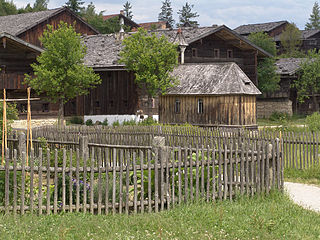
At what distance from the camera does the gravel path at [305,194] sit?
11430 millimetres

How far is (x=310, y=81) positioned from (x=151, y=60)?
22799 mm

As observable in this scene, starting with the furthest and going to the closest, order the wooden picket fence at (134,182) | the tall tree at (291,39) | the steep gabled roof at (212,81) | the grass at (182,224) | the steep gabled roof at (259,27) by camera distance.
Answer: the steep gabled roof at (259,27)
the tall tree at (291,39)
the steep gabled roof at (212,81)
the wooden picket fence at (134,182)
the grass at (182,224)

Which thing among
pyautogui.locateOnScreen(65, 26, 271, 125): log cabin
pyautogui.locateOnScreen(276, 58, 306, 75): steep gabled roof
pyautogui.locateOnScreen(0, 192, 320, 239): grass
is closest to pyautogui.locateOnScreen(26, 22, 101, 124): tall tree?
pyautogui.locateOnScreen(65, 26, 271, 125): log cabin

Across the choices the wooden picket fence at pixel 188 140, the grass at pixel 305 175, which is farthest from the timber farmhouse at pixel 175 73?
the grass at pixel 305 175

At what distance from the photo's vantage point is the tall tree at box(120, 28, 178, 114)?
1312 inches

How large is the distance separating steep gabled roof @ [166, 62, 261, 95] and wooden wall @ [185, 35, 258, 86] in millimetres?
4559

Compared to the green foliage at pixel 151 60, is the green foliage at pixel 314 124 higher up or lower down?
lower down

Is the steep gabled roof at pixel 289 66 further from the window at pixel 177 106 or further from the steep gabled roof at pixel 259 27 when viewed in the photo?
the steep gabled roof at pixel 259 27

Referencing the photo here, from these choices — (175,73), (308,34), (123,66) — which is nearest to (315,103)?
(175,73)

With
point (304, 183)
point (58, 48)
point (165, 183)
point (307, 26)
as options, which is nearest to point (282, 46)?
point (307, 26)

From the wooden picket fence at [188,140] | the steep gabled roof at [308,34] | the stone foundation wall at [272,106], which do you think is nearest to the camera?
the wooden picket fence at [188,140]

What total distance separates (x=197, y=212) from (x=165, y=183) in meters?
1.04

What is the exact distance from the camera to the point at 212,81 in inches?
1296

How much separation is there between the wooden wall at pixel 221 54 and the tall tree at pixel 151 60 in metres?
5.65
